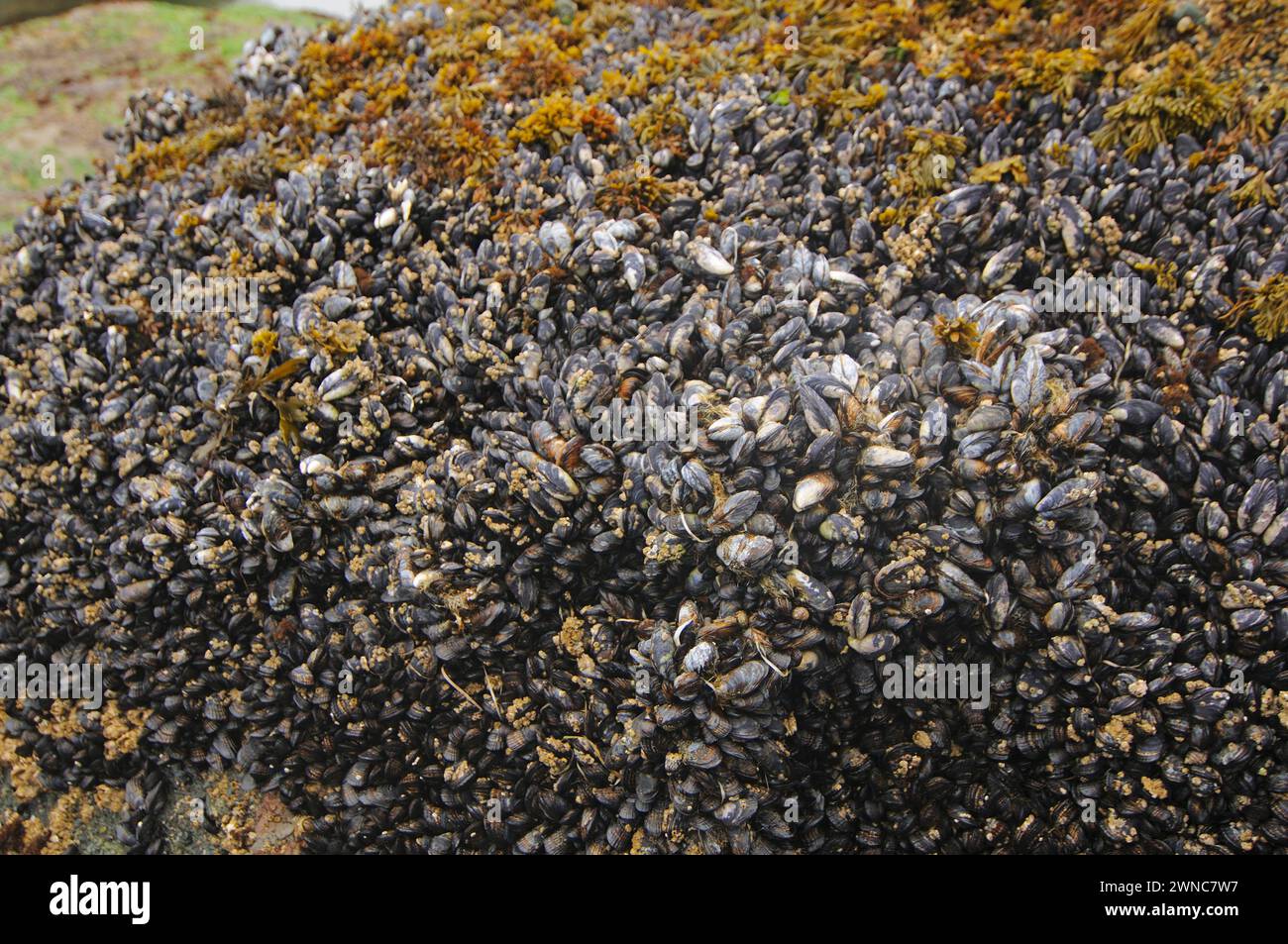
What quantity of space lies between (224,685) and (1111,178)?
4084 millimetres

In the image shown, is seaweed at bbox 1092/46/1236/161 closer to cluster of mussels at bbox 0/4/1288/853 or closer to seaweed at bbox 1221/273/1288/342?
cluster of mussels at bbox 0/4/1288/853

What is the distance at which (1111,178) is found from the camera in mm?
3463

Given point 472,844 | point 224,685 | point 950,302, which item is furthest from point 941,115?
point 224,685

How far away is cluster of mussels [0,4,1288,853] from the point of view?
2.78m

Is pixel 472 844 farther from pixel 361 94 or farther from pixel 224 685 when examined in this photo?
pixel 361 94

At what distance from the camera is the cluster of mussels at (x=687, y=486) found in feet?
9.12

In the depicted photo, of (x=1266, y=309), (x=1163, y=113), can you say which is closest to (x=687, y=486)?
(x=1266, y=309)

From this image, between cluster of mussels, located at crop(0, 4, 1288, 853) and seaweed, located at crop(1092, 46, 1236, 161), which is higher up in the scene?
seaweed, located at crop(1092, 46, 1236, 161)

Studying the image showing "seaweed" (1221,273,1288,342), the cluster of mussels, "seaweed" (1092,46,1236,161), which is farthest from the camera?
"seaweed" (1092,46,1236,161)

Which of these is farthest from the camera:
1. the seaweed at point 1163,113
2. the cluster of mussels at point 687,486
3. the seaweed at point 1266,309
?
the seaweed at point 1163,113

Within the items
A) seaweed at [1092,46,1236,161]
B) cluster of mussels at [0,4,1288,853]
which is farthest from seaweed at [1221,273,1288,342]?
seaweed at [1092,46,1236,161]

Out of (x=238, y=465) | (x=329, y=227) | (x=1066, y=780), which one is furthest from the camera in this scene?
(x=329, y=227)

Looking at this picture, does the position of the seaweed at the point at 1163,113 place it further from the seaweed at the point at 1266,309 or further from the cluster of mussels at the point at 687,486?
the seaweed at the point at 1266,309

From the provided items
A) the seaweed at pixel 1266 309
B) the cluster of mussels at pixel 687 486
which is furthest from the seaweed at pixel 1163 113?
the seaweed at pixel 1266 309
